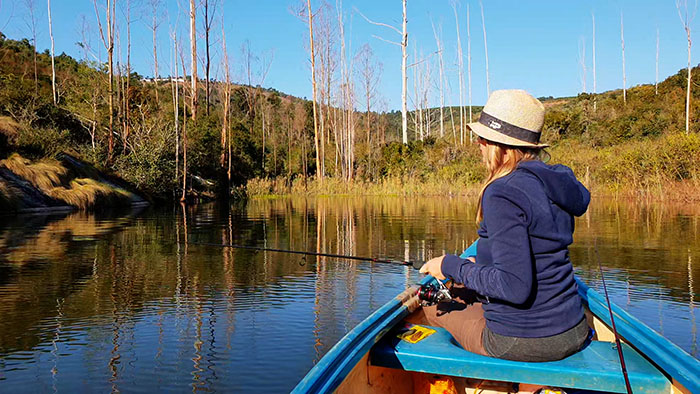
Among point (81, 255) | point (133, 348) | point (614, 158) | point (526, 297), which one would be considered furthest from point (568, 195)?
point (614, 158)

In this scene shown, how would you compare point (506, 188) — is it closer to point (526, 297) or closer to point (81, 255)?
point (526, 297)

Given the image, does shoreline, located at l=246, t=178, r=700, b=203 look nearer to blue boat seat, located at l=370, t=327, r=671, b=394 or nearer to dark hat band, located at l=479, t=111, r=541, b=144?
blue boat seat, located at l=370, t=327, r=671, b=394

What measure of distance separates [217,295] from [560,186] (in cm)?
405

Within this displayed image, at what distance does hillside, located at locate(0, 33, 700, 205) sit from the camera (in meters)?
17.7

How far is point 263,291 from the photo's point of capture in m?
5.60

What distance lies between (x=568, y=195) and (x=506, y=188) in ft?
0.77

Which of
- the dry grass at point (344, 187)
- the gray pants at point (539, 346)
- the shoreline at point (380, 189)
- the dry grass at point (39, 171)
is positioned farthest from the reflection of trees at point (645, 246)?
the dry grass at point (39, 171)

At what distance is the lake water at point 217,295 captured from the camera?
11.3 feet

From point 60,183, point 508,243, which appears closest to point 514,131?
point 508,243

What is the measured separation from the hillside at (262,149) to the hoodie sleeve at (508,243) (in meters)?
16.2

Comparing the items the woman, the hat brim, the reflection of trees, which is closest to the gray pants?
the woman

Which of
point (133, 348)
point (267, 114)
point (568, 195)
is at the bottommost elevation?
point (133, 348)

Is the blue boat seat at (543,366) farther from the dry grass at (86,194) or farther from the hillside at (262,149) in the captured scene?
the dry grass at (86,194)

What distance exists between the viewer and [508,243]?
197 cm
